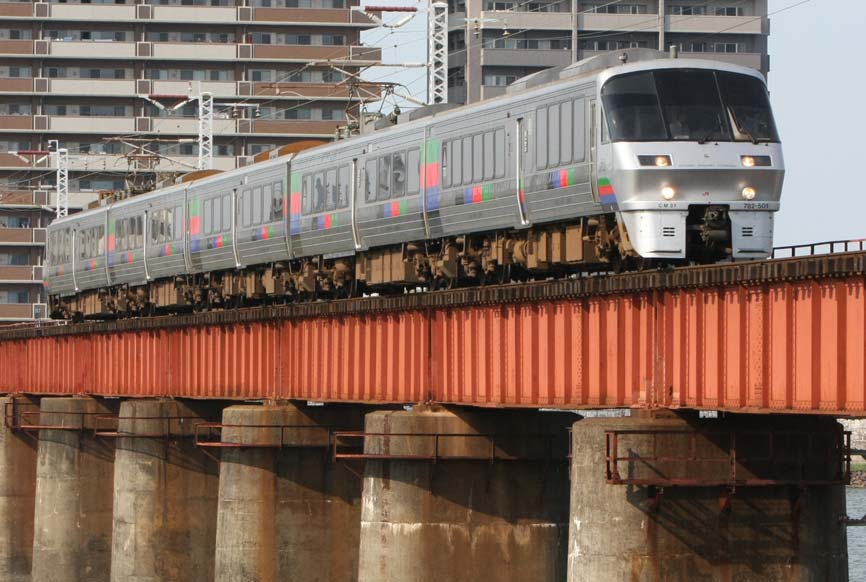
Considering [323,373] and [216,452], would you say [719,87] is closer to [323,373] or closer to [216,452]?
[323,373]

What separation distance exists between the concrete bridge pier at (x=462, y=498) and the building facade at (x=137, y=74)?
11508 centimetres

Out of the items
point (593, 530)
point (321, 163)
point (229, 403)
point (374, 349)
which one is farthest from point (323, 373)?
point (593, 530)

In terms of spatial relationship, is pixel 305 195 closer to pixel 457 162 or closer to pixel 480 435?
pixel 457 162

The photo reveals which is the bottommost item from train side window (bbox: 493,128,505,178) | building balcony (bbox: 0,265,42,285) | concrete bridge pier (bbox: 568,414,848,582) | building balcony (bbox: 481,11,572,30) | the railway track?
concrete bridge pier (bbox: 568,414,848,582)

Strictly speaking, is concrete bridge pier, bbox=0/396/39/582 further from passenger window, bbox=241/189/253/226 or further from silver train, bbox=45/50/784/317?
passenger window, bbox=241/189/253/226

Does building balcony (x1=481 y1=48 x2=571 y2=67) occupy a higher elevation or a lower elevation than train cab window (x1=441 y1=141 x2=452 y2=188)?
higher

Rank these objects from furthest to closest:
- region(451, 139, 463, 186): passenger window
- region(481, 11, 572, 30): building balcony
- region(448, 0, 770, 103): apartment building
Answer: region(448, 0, 770, 103): apartment building
region(481, 11, 572, 30): building balcony
region(451, 139, 463, 186): passenger window

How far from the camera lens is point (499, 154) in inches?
1433

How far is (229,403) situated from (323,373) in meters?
10.8

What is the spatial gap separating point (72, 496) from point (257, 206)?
37.2ft


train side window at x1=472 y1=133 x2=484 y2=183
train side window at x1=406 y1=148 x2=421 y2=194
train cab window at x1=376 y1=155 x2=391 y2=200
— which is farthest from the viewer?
train cab window at x1=376 y1=155 x2=391 y2=200

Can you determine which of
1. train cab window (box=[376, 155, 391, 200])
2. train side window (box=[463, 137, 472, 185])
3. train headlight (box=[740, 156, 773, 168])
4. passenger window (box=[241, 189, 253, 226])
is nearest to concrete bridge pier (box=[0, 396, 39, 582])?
passenger window (box=[241, 189, 253, 226])

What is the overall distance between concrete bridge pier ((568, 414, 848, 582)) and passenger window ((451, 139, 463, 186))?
1041 cm

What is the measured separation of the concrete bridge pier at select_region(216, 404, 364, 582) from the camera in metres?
42.6
